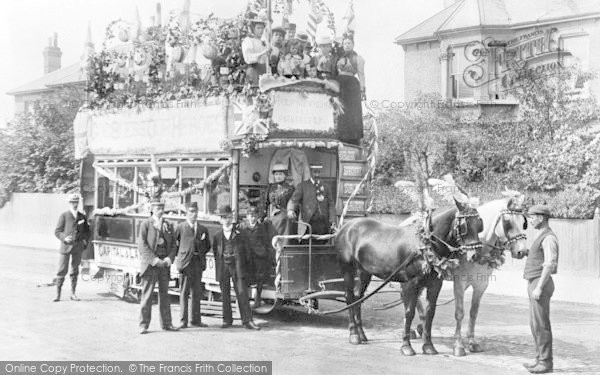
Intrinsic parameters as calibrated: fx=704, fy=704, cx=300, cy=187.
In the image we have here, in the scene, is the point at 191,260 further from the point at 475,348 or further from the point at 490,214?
the point at 490,214

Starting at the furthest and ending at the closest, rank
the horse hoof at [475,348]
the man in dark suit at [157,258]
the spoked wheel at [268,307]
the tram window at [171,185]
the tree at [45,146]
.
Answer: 1. the tree at [45,146]
2. the tram window at [171,185]
3. the spoked wheel at [268,307]
4. the man in dark suit at [157,258]
5. the horse hoof at [475,348]

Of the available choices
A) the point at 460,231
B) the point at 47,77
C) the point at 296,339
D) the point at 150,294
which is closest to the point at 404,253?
the point at 460,231

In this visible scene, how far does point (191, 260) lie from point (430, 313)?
12.1 feet

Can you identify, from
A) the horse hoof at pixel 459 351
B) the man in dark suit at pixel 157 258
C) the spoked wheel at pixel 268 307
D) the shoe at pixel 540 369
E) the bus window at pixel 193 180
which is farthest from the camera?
the bus window at pixel 193 180

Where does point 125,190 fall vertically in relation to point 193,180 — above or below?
below

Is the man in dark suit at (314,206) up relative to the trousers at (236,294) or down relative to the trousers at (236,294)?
up

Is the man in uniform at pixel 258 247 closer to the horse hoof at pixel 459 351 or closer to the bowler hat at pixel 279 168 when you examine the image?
the bowler hat at pixel 279 168

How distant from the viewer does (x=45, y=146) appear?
96.4ft

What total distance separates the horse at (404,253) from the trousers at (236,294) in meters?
1.48

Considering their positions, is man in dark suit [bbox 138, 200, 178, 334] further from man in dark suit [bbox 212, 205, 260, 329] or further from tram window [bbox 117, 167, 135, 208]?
tram window [bbox 117, 167, 135, 208]

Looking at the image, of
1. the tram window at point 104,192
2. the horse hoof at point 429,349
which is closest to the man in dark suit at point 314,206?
the horse hoof at point 429,349

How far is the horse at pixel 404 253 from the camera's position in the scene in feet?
27.4

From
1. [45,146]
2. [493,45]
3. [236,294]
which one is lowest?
[236,294]

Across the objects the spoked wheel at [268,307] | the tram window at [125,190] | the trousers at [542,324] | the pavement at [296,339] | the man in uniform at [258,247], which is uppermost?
the tram window at [125,190]
